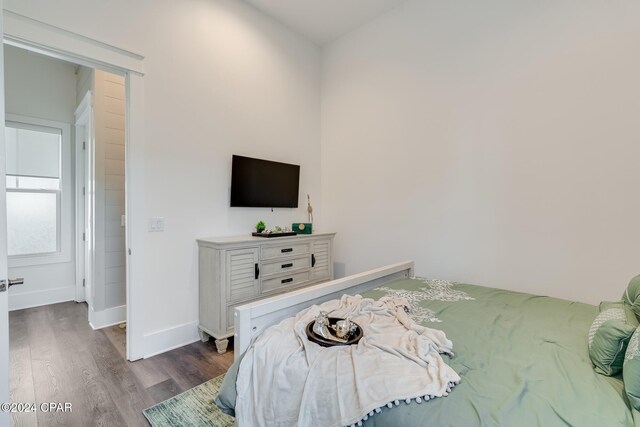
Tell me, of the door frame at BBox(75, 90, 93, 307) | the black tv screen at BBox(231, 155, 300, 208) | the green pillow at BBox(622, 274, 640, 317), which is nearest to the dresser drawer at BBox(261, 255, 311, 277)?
the black tv screen at BBox(231, 155, 300, 208)

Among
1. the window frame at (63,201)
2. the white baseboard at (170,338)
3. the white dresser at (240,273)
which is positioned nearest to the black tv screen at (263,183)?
the white dresser at (240,273)

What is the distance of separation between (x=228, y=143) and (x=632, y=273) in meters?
3.33

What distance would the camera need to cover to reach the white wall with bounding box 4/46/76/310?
11.1ft

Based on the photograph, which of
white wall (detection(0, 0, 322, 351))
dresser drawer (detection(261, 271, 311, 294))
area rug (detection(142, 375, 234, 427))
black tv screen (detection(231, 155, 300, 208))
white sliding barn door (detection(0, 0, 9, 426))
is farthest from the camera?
black tv screen (detection(231, 155, 300, 208))

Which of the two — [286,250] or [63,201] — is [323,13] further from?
[63,201]

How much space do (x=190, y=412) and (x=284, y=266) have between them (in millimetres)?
1415

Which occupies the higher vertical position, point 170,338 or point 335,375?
point 335,375

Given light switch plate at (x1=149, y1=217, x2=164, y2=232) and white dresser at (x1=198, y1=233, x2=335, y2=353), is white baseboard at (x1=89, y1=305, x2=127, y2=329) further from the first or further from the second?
light switch plate at (x1=149, y1=217, x2=164, y2=232)

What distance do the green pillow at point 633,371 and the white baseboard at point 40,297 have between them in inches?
199

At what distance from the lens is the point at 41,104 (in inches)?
141

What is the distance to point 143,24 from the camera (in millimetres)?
2314

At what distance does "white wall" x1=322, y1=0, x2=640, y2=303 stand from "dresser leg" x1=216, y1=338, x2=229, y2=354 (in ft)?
5.59

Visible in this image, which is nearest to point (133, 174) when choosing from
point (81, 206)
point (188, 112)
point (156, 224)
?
point (156, 224)

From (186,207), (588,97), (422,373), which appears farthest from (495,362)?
(186,207)
